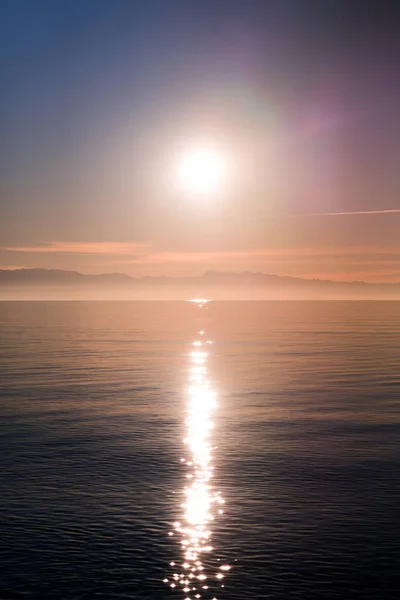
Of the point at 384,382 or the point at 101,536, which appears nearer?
the point at 101,536

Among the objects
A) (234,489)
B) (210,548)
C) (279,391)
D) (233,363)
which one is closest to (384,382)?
(279,391)

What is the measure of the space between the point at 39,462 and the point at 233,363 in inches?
2860

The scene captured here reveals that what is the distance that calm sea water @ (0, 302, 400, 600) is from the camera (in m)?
26.9

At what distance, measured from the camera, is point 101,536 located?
3106 centimetres

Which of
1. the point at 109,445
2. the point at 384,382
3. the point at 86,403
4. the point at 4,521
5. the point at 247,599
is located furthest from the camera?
the point at 384,382

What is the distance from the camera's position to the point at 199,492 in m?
38.2

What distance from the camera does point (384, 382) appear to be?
3374 inches

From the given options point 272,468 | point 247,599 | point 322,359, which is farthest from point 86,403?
point 322,359

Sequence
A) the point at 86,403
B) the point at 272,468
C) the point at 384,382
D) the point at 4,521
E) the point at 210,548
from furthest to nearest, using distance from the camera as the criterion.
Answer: the point at 384,382 < the point at 86,403 < the point at 272,468 < the point at 4,521 < the point at 210,548

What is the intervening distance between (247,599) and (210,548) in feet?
16.3

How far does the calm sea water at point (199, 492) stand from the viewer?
26.9 metres

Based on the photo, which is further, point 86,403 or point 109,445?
point 86,403

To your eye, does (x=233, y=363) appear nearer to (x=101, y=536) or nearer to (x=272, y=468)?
(x=272, y=468)

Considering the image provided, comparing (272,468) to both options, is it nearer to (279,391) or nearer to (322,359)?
(279,391)
